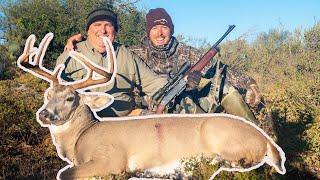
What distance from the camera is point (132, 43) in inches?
555

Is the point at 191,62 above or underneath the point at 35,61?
underneath

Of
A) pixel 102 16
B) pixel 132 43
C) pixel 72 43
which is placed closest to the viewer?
pixel 102 16

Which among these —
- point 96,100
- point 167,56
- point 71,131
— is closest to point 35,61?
point 96,100

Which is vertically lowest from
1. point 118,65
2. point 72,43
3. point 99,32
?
point 118,65

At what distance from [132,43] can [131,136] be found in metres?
8.58

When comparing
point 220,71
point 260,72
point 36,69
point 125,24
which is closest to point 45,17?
point 125,24

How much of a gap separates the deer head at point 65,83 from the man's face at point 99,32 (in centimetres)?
151

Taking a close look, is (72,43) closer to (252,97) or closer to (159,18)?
(159,18)

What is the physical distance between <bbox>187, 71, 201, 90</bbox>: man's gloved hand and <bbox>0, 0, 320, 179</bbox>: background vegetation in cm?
138

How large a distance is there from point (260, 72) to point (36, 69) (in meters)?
10.9

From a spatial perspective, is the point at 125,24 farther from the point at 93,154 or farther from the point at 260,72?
the point at 93,154

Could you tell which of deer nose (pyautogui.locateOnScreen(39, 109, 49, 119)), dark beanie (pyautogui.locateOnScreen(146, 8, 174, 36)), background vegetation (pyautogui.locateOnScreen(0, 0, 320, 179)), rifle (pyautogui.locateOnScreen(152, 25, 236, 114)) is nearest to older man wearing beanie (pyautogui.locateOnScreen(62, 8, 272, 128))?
dark beanie (pyautogui.locateOnScreen(146, 8, 174, 36))

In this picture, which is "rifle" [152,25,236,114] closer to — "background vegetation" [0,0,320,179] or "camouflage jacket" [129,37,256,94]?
"camouflage jacket" [129,37,256,94]

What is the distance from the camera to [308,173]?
7.44 m
